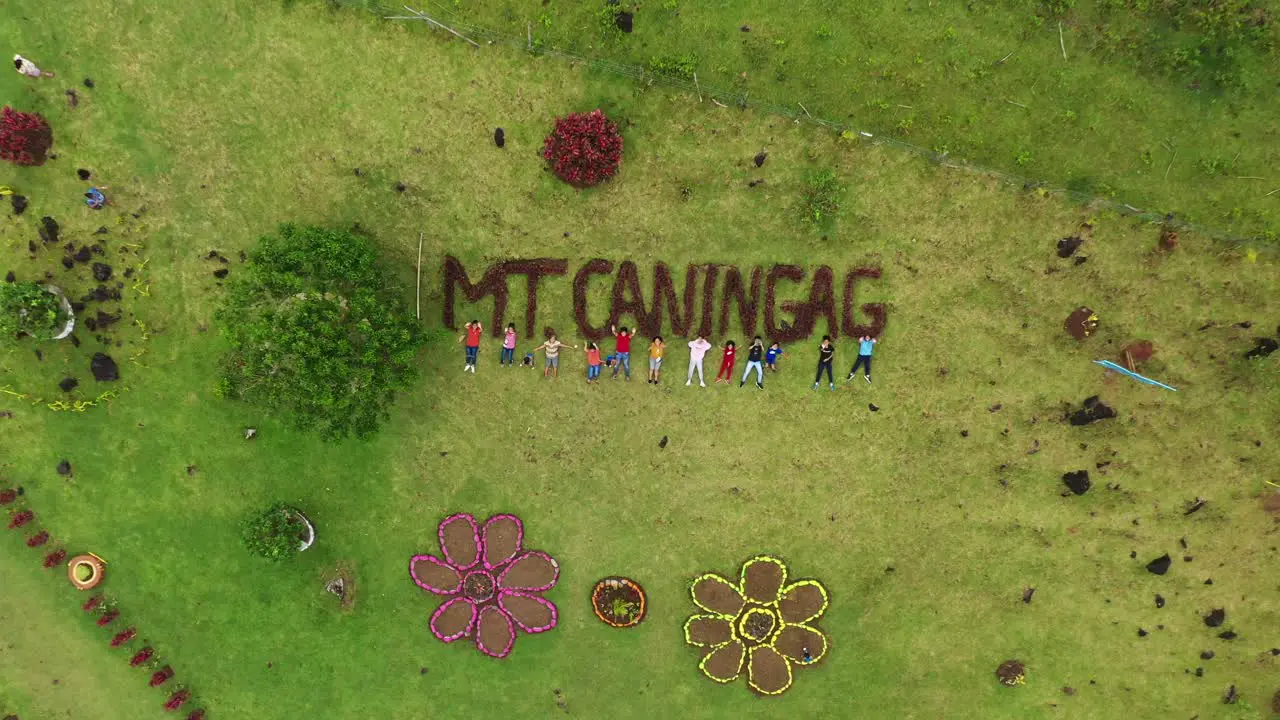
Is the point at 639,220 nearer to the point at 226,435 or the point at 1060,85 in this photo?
the point at 1060,85

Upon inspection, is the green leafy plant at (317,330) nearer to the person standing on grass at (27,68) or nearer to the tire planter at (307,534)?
the tire planter at (307,534)

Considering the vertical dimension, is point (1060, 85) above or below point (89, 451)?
above

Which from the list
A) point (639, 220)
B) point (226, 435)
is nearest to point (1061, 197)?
point (639, 220)

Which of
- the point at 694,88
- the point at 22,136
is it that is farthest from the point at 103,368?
the point at 694,88

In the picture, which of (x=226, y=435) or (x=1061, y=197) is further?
(x=226, y=435)

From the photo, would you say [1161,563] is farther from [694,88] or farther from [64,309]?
[64,309]

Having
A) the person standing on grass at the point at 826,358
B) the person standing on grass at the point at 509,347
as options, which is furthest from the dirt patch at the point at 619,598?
the person standing on grass at the point at 826,358
